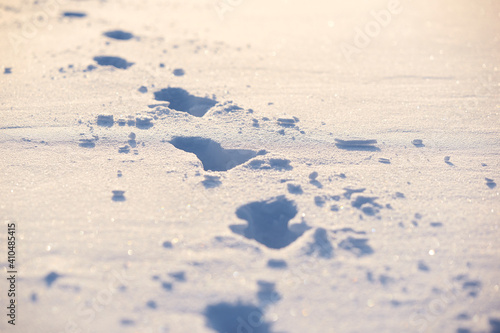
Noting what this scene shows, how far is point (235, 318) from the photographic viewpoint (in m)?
2.46

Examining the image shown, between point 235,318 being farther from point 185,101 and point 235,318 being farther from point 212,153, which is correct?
point 185,101

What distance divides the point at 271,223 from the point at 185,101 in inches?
71.8

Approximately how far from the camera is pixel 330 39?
5.78m

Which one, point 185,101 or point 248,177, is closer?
point 248,177

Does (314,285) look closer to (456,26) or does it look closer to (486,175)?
(486,175)

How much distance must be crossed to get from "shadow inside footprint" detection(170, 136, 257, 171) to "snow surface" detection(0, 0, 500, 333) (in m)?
0.01

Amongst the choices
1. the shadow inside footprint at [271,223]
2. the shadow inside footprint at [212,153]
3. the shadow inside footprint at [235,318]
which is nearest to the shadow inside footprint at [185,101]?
the shadow inside footprint at [212,153]

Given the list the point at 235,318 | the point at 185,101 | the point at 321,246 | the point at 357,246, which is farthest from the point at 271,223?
the point at 185,101

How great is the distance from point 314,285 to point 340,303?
0.58 feet

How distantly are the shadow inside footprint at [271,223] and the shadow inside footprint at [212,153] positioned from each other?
59 centimetres

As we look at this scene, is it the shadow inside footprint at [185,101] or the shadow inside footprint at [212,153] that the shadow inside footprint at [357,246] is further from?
the shadow inside footprint at [185,101]

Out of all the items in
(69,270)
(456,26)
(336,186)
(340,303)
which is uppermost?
(456,26)

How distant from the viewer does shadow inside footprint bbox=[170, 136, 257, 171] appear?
3643 millimetres

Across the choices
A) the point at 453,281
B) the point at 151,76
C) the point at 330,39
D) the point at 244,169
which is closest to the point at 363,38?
the point at 330,39
